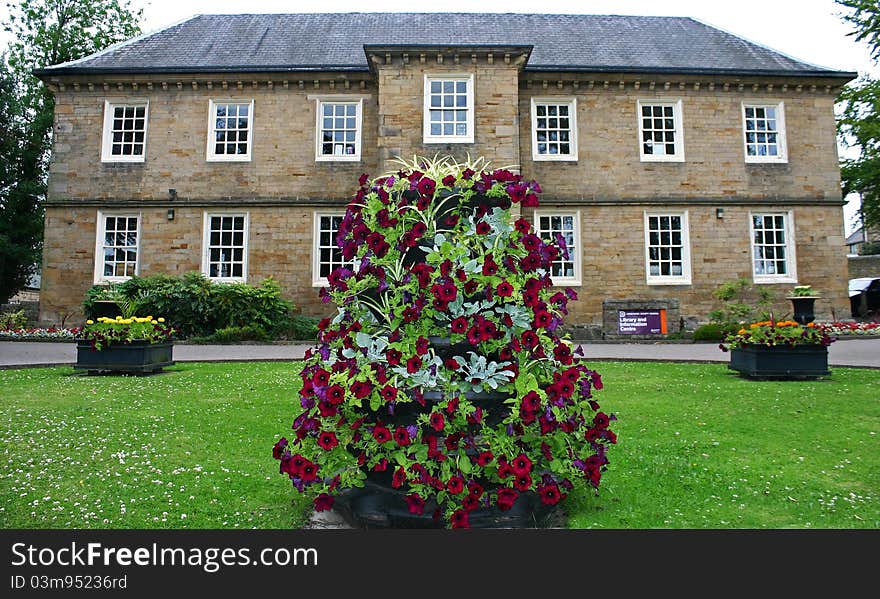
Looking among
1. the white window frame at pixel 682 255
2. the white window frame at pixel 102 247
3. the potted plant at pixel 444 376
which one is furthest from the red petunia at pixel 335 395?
the white window frame at pixel 102 247

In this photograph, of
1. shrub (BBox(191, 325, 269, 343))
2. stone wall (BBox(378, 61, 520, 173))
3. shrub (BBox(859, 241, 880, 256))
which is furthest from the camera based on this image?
shrub (BBox(859, 241, 880, 256))

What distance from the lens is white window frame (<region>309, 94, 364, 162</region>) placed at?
1792 cm

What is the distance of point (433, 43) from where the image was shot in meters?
18.0

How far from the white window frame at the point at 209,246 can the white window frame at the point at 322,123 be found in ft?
10.0

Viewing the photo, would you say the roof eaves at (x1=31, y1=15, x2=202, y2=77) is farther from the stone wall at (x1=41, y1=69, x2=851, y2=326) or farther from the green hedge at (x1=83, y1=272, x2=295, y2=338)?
the green hedge at (x1=83, y1=272, x2=295, y2=338)

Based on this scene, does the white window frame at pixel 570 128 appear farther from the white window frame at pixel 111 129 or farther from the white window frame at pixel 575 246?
the white window frame at pixel 111 129

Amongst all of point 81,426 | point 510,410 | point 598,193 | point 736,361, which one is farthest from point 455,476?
point 598,193

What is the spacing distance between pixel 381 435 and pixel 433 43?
17444 millimetres

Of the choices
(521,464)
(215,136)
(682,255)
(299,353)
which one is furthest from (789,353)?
Answer: (215,136)

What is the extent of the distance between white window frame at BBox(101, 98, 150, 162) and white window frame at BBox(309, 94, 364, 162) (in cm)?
531

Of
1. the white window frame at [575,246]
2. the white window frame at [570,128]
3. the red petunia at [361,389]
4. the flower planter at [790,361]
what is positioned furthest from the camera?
the white window frame at [570,128]

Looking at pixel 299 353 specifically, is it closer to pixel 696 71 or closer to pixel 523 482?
pixel 523 482

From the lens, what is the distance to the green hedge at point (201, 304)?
1594 centimetres

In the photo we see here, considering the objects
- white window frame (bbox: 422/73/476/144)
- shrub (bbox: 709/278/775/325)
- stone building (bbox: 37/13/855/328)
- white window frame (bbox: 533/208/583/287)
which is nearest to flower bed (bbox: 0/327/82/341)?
stone building (bbox: 37/13/855/328)
